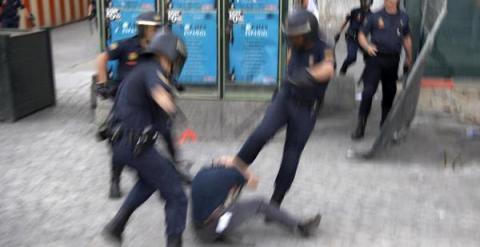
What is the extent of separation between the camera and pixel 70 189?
231 inches

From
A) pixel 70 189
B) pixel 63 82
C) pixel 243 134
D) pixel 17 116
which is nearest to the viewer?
pixel 70 189

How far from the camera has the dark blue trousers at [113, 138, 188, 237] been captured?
4.23 metres

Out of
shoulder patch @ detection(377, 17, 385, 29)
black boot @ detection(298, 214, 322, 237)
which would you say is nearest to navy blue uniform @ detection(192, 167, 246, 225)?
black boot @ detection(298, 214, 322, 237)

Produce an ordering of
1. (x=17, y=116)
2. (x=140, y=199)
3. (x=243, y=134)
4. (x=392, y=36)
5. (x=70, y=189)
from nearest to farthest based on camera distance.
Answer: (x=140, y=199) → (x=70, y=189) → (x=392, y=36) → (x=243, y=134) → (x=17, y=116)

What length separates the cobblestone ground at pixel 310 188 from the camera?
4910 mm

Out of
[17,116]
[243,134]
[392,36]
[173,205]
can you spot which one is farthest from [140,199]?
[17,116]

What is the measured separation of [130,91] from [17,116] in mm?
4592

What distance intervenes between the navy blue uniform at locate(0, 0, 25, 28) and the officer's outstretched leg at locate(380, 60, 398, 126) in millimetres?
7651

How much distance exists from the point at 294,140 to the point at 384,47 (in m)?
2.59

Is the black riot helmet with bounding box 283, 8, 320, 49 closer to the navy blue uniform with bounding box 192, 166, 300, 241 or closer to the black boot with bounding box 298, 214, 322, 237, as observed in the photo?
the navy blue uniform with bounding box 192, 166, 300, 241

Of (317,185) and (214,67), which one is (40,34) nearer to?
(214,67)

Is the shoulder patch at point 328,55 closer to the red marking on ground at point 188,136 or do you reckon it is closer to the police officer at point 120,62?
the police officer at point 120,62

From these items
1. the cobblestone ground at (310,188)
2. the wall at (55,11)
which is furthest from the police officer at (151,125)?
the wall at (55,11)

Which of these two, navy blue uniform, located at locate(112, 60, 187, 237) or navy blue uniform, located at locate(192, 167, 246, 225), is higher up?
navy blue uniform, located at locate(112, 60, 187, 237)
